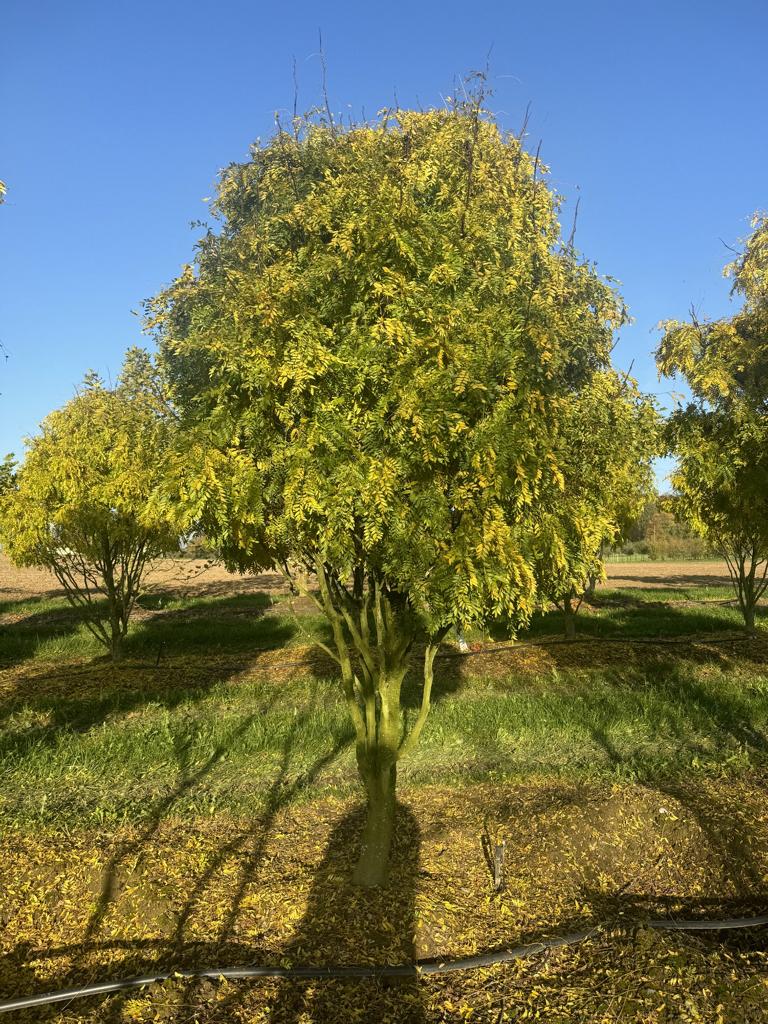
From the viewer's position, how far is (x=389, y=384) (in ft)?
18.0

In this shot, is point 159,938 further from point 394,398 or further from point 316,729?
point 316,729

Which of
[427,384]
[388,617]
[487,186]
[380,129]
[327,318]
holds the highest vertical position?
[380,129]

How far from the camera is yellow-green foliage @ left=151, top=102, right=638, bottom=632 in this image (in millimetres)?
5184

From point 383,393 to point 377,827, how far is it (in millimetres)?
4175

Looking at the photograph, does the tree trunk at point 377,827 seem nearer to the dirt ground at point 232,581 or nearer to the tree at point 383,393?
the tree at point 383,393

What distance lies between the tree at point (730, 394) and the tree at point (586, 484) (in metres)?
1.43

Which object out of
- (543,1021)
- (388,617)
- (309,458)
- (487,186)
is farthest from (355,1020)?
(487,186)

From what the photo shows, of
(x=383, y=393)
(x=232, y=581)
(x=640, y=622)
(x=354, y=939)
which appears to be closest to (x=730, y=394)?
(x=383, y=393)

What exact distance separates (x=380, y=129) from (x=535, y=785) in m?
8.13

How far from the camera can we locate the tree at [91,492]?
13641mm

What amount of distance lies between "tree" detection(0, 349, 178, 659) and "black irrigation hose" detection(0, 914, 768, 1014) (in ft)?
30.1

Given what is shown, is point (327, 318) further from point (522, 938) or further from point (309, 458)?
point (522, 938)

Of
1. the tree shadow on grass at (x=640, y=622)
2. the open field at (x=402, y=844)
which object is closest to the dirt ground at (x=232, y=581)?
the tree shadow on grass at (x=640, y=622)

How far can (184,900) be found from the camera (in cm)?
580
